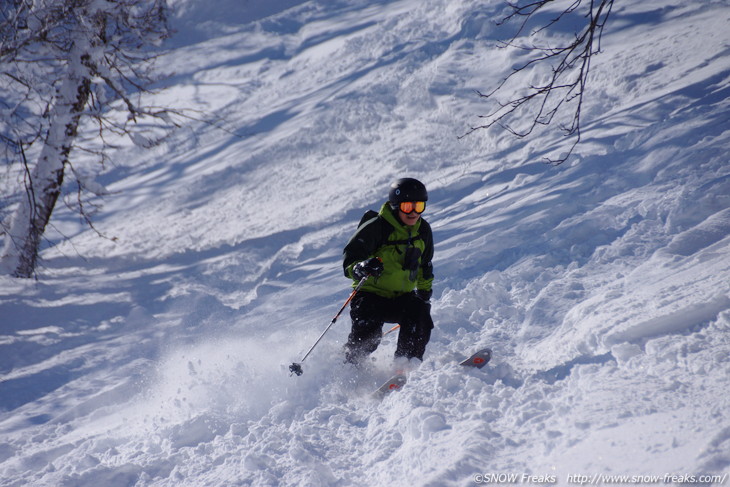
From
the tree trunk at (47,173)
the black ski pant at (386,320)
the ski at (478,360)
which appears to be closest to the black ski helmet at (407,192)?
the black ski pant at (386,320)

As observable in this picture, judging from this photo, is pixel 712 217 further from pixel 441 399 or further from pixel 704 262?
pixel 441 399

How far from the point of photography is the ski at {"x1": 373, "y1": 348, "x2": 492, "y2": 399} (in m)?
4.00

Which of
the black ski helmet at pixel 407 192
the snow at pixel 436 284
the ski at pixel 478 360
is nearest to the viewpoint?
the snow at pixel 436 284

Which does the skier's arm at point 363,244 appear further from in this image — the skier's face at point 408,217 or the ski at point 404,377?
the ski at point 404,377

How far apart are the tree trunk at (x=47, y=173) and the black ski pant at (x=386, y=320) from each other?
3.43 metres

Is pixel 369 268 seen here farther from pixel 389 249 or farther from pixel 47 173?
pixel 47 173

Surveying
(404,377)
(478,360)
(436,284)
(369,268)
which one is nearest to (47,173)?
(369,268)

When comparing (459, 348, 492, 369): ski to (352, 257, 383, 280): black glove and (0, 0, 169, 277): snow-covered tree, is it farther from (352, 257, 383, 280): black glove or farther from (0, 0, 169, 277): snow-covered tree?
(0, 0, 169, 277): snow-covered tree

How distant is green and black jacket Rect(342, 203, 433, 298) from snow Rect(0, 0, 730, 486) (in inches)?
31.5

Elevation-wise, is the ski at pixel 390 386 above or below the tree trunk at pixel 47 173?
below

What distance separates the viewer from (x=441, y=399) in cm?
354

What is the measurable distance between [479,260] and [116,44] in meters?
5.51

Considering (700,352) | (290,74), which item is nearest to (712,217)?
(700,352)

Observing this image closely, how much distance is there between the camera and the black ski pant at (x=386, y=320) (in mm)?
4543
